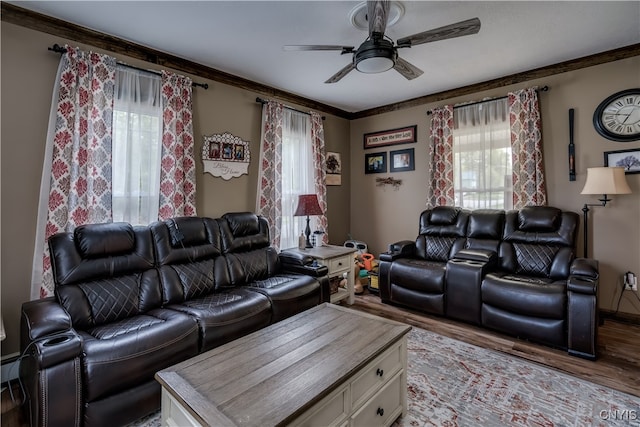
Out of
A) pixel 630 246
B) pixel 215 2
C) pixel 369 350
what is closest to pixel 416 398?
pixel 369 350

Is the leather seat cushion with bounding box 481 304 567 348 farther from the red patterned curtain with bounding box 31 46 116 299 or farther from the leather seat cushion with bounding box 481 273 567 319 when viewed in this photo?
the red patterned curtain with bounding box 31 46 116 299

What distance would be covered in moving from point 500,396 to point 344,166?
4.03m

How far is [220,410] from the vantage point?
122cm

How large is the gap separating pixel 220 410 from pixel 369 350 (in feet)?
2.62

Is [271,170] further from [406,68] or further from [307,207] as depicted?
[406,68]

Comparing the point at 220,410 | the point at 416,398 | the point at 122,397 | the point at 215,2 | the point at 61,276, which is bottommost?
the point at 416,398

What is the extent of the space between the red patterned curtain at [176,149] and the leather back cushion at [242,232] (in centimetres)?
43

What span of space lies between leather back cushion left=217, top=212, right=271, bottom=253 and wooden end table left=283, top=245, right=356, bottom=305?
0.46 meters

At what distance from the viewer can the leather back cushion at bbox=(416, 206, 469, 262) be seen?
153 inches

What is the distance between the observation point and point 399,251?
3949 millimetres

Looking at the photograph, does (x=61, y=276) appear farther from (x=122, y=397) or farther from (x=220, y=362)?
(x=220, y=362)

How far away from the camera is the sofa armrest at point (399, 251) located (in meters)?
3.90

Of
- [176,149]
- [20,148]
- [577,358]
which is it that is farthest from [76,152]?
[577,358]

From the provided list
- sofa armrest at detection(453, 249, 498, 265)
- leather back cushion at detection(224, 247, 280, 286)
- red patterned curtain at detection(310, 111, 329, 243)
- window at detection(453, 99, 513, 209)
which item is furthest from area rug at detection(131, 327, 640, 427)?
red patterned curtain at detection(310, 111, 329, 243)
